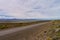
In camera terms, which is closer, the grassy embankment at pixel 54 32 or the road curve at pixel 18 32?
the road curve at pixel 18 32

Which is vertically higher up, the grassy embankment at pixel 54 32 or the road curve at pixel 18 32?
the road curve at pixel 18 32

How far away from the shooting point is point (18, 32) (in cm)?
84

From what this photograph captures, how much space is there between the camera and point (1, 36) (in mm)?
734

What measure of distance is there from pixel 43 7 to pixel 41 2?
0.36ft

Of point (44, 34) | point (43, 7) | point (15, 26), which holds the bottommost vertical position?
point (44, 34)

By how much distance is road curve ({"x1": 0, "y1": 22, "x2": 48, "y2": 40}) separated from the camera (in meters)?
0.76

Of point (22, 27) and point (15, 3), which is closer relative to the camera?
point (22, 27)

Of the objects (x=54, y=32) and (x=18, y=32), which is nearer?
(x=18, y=32)

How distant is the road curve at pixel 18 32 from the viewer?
0.76 metres

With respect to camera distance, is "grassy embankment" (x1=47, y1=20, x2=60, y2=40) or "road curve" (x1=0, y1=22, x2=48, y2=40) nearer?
"road curve" (x1=0, y1=22, x2=48, y2=40)

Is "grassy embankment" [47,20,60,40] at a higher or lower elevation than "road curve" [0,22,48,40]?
lower

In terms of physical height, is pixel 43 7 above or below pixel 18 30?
above

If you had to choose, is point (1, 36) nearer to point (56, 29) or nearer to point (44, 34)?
point (44, 34)

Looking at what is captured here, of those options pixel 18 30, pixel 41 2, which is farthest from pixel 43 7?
pixel 18 30
